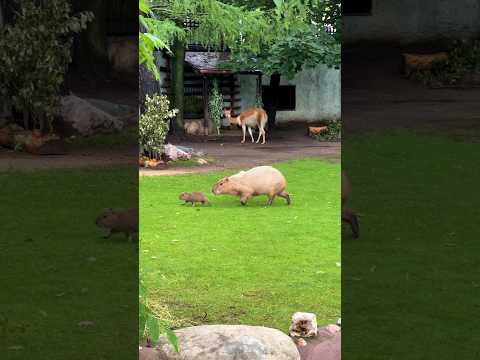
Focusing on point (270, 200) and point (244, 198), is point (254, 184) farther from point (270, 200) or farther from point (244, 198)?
point (270, 200)

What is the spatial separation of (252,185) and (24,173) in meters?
8.09

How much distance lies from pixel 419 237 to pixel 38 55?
1345 millimetres

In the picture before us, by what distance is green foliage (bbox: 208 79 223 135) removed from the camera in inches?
737

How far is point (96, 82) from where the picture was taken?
249cm

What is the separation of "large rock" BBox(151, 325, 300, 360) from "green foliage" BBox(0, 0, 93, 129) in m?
1.77

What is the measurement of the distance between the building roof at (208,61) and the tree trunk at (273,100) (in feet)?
2.27

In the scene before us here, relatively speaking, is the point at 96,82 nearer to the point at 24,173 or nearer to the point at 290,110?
the point at 24,173

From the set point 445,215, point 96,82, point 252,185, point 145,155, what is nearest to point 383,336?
point 445,215

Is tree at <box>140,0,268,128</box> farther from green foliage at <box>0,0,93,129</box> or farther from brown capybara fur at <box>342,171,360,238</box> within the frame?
brown capybara fur at <box>342,171,360,238</box>

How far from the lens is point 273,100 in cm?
1962

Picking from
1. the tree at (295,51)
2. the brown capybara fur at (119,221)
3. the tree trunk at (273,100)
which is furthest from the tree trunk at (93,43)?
the tree trunk at (273,100)

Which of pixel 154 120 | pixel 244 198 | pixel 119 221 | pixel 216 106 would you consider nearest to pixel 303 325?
pixel 119 221

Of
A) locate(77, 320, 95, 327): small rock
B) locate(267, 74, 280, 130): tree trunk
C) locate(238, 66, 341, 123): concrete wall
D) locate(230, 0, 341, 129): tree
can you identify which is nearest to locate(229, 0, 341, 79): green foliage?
locate(230, 0, 341, 129): tree

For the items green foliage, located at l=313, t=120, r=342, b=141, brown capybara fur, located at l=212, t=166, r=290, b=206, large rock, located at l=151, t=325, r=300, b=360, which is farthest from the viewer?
green foliage, located at l=313, t=120, r=342, b=141
